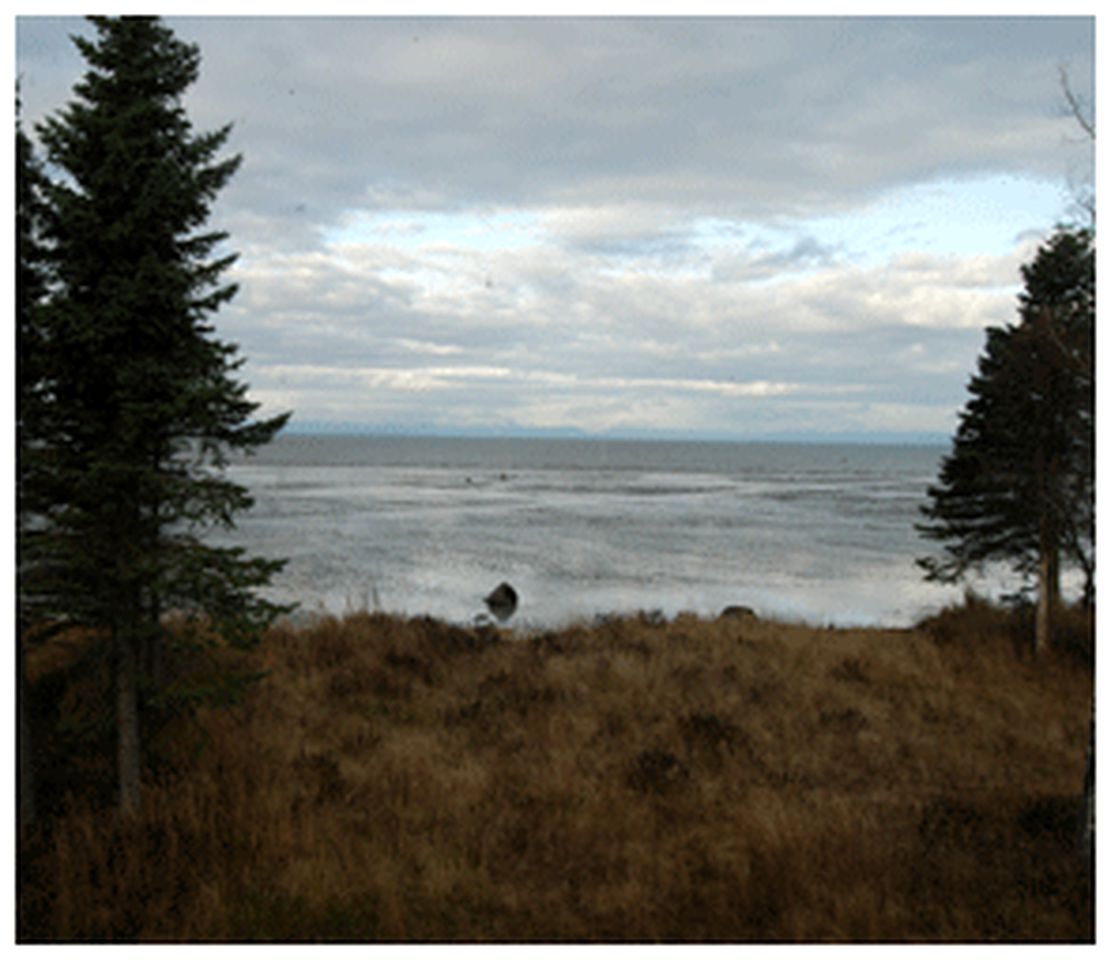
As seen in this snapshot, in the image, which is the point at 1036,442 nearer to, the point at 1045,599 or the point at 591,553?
the point at 1045,599

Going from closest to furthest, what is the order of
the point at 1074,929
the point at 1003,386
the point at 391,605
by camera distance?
the point at 1074,929 → the point at 1003,386 → the point at 391,605

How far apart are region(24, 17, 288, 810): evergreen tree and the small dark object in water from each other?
17.4 m

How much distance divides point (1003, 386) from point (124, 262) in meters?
14.3

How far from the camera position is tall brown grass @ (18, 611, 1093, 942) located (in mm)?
6156

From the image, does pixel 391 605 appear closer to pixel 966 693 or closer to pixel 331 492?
pixel 966 693

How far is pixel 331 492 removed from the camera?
68.9 meters

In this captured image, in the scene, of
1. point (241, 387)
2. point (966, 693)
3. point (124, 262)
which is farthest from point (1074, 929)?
point (124, 262)

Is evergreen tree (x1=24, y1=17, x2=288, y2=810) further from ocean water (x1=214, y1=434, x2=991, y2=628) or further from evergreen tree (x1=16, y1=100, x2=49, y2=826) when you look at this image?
ocean water (x1=214, y1=434, x2=991, y2=628)

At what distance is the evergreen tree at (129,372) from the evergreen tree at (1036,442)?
10.8 meters

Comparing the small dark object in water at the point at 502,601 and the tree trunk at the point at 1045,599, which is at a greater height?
the tree trunk at the point at 1045,599

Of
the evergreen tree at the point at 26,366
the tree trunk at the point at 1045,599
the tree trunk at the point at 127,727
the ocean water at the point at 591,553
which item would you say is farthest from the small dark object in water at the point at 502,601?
the evergreen tree at the point at 26,366

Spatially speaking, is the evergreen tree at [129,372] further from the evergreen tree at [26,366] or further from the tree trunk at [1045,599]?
the tree trunk at [1045,599]

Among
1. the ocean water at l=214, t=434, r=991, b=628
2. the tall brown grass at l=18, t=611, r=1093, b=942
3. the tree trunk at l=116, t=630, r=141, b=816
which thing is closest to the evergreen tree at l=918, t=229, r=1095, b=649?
the tall brown grass at l=18, t=611, r=1093, b=942

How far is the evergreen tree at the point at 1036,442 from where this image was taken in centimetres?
1304
